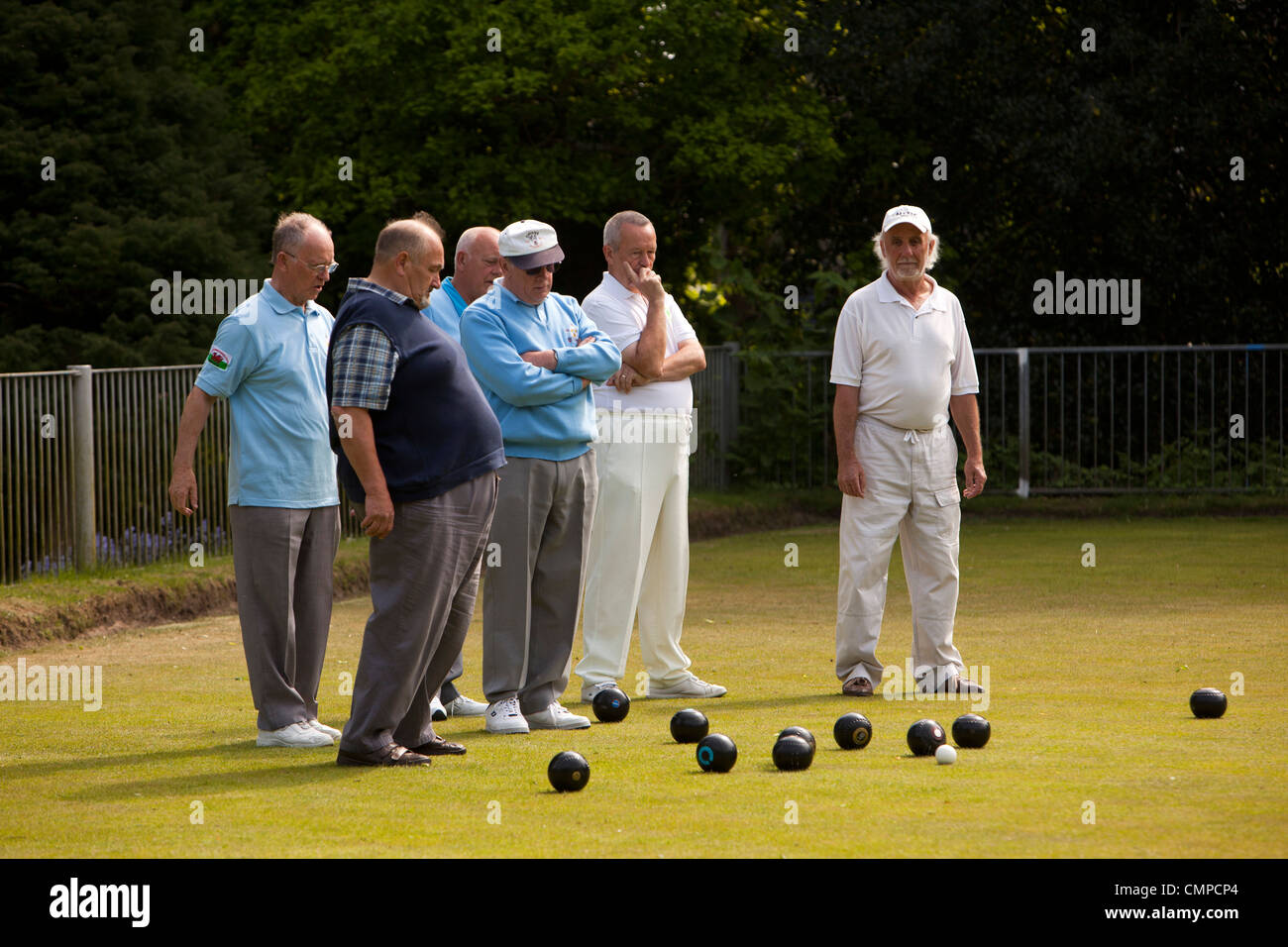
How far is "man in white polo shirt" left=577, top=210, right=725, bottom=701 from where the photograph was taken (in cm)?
838

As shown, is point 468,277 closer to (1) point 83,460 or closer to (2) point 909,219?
(2) point 909,219

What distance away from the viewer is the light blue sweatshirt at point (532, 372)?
7.31 m

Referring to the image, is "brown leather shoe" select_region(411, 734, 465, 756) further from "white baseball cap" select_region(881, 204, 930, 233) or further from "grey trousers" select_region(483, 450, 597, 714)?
"white baseball cap" select_region(881, 204, 930, 233)

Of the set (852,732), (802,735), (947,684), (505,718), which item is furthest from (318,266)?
(947,684)

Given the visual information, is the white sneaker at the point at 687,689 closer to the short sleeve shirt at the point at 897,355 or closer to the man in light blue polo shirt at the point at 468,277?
the short sleeve shirt at the point at 897,355

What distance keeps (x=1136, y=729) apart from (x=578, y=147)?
16.2 m

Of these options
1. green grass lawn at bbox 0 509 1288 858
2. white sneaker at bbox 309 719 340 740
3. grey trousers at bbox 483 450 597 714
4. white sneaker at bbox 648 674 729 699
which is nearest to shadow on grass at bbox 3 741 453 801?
green grass lawn at bbox 0 509 1288 858

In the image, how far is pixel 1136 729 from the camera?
23.5ft

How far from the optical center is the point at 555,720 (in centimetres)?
763

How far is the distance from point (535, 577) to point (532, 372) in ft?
3.12

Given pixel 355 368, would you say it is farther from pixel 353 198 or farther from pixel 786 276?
pixel 786 276

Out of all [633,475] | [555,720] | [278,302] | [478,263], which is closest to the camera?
[278,302]

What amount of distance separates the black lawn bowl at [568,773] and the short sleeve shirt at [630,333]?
2684 mm

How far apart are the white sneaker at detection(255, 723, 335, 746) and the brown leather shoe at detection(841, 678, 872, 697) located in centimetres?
260
